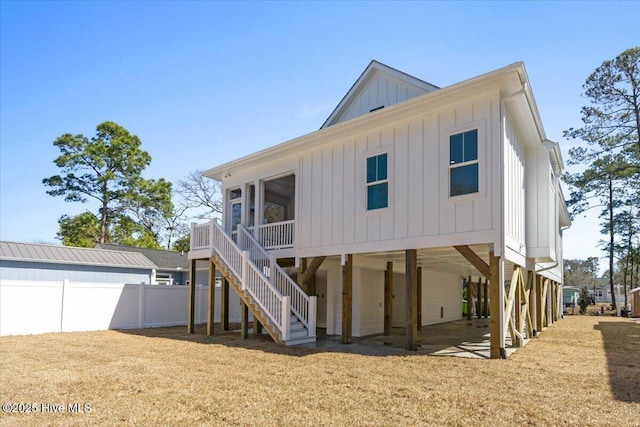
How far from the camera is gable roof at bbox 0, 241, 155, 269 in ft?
51.3

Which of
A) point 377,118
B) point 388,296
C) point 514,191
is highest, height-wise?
point 377,118

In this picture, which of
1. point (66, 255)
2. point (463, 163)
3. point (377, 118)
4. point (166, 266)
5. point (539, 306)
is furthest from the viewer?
point (166, 266)

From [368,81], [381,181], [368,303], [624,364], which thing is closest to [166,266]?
[368,303]

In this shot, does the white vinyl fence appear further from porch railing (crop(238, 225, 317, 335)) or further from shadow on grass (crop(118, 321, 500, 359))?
porch railing (crop(238, 225, 317, 335))

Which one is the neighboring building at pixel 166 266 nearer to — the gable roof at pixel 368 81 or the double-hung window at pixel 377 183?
the gable roof at pixel 368 81

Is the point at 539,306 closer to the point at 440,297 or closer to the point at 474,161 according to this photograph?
the point at 440,297

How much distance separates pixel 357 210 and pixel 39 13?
836 centimetres

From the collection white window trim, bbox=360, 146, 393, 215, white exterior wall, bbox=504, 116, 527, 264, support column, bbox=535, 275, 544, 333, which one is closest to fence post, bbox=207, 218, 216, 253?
white window trim, bbox=360, 146, 393, 215

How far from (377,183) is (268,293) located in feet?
12.1

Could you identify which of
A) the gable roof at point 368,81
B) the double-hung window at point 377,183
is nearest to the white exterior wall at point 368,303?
the double-hung window at point 377,183

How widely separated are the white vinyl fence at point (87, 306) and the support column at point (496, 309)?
11098mm

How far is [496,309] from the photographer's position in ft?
26.0

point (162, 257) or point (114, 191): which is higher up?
point (114, 191)

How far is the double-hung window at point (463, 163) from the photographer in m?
8.45
